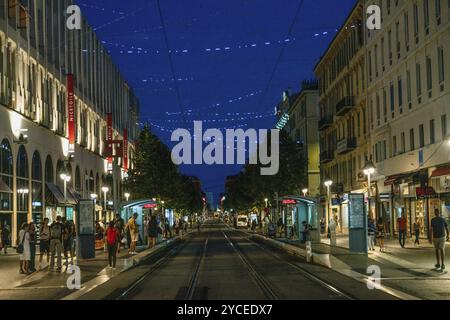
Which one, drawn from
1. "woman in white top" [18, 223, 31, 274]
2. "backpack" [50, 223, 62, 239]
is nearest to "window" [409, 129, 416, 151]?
"backpack" [50, 223, 62, 239]

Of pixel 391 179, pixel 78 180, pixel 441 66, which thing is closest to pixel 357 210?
pixel 441 66

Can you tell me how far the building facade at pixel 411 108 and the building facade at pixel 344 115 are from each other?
3.45 metres

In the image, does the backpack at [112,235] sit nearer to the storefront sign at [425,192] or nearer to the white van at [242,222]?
the storefront sign at [425,192]

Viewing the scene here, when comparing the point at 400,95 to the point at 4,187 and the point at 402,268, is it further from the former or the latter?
the point at 4,187

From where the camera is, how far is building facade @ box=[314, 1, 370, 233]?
61844mm

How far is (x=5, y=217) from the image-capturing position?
4244cm

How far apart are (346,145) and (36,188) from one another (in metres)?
28.7

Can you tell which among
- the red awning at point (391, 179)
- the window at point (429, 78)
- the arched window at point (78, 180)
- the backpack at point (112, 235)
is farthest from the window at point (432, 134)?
the arched window at point (78, 180)

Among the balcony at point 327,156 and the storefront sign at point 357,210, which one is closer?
the storefront sign at point 357,210

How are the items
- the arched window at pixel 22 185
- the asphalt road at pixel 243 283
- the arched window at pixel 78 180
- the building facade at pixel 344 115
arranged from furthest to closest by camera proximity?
the arched window at pixel 78 180 → the building facade at pixel 344 115 → the arched window at pixel 22 185 → the asphalt road at pixel 243 283

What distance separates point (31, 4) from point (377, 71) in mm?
25209

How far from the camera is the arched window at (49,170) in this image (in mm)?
51956

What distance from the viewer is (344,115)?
69.6 meters
